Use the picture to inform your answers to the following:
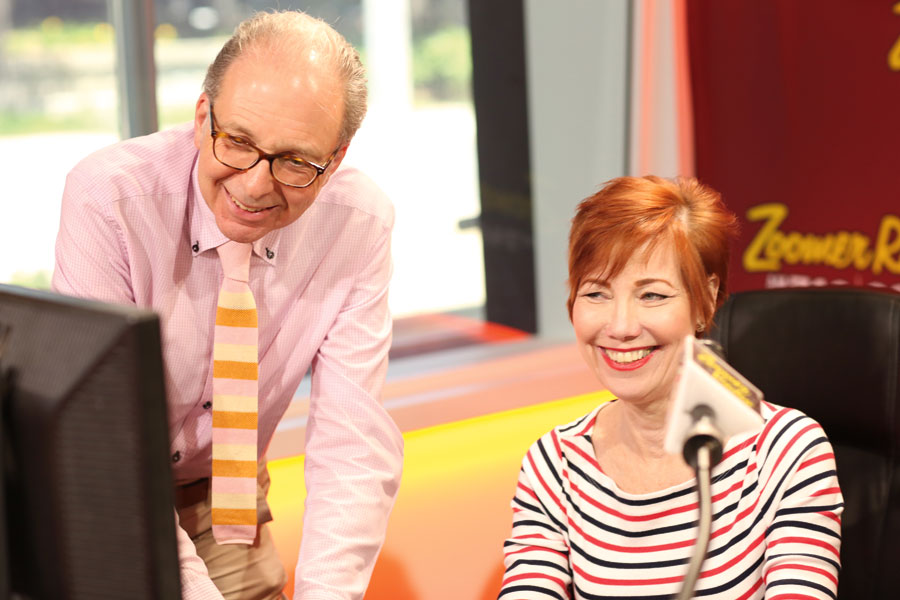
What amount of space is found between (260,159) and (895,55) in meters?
2.18

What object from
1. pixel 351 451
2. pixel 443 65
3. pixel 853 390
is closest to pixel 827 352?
pixel 853 390

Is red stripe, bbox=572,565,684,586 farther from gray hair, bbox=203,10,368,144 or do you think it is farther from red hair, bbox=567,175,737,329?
gray hair, bbox=203,10,368,144

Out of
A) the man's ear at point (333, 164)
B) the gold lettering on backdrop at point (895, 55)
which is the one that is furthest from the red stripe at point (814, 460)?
the gold lettering on backdrop at point (895, 55)

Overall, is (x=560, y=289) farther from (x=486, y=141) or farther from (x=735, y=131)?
(x=735, y=131)

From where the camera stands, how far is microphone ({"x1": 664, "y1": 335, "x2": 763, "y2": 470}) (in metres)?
Answer: 1.07

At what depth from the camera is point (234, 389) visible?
1644mm

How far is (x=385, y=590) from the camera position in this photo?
212cm

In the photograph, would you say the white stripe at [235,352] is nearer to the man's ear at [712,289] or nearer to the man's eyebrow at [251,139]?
the man's eyebrow at [251,139]

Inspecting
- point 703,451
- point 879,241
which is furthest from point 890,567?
point 879,241

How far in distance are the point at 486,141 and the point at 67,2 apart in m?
1.47

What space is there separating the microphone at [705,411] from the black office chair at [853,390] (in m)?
0.77

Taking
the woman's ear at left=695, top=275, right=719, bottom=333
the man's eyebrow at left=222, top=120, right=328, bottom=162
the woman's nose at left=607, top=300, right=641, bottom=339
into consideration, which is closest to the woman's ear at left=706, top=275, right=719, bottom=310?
the woman's ear at left=695, top=275, right=719, bottom=333

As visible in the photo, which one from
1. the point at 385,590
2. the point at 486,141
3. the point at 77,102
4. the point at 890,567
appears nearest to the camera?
the point at 890,567

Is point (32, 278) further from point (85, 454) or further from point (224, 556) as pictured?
point (85, 454)
